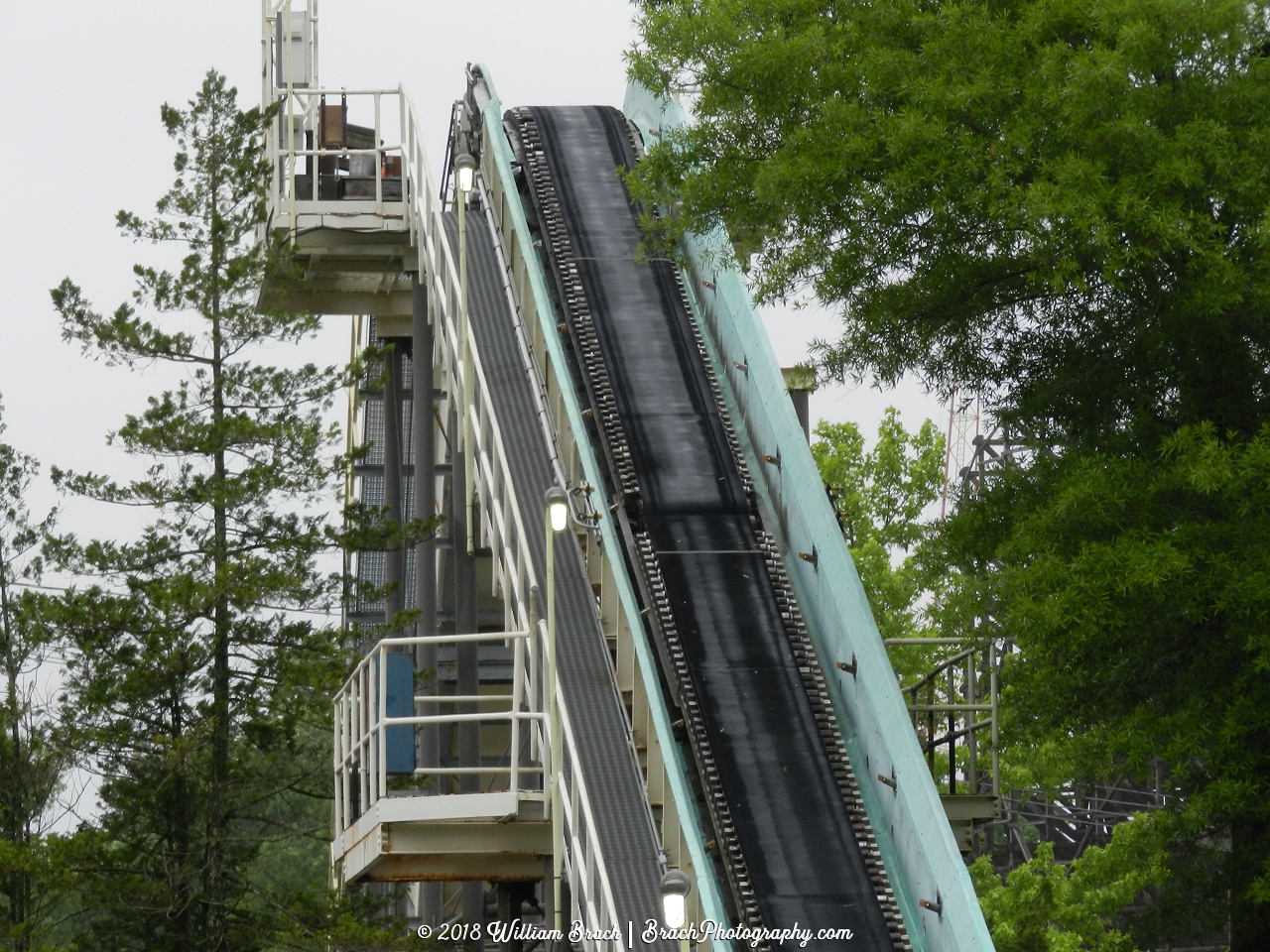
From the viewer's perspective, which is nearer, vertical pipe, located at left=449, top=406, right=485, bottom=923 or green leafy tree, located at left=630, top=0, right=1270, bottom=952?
green leafy tree, located at left=630, top=0, right=1270, bottom=952

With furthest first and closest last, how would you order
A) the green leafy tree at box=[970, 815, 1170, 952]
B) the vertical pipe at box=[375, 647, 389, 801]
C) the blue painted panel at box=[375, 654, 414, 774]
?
1. the green leafy tree at box=[970, 815, 1170, 952]
2. the blue painted panel at box=[375, 654, 414, 774]
3. the vertical pipe at box=[375, 647, 389, 801]

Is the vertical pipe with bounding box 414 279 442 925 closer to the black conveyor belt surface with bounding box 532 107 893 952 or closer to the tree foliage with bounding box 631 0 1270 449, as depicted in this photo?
the black conveyor belt surface with bounding box 532 107 893 952

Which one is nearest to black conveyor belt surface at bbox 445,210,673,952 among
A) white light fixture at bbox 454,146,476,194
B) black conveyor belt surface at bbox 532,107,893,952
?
black conveyor belt surface at bbox 532,107,893,952

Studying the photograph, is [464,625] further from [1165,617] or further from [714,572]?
[1165,617]

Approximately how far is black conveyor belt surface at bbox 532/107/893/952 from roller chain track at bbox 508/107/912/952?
0.07 m

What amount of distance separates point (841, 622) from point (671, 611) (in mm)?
1366

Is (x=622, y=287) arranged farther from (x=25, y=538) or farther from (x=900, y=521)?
(x=900, y=521)

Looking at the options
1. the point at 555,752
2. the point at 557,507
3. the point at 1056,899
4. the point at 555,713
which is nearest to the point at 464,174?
the point at 557,507

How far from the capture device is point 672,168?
1675 cm

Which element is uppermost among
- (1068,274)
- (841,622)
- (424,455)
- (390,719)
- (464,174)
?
(464,174)

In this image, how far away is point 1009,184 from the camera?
1392cm

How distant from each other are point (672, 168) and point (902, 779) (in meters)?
5.56

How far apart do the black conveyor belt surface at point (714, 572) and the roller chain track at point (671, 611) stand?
7 cm

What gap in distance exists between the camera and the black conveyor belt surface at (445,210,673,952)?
533 inches
